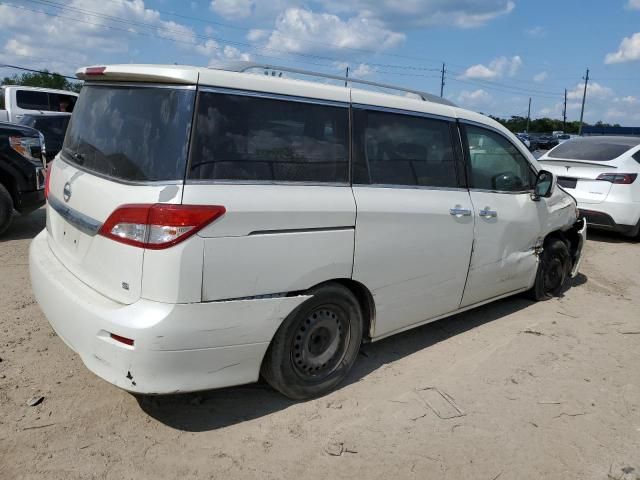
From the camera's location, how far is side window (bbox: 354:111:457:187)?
347cm

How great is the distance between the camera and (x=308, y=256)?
120 inches

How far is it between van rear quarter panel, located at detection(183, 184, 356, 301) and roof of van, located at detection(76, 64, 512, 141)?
21.3 inches

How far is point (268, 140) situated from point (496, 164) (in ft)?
7.73

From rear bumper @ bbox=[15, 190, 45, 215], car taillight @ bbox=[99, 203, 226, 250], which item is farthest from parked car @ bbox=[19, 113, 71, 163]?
car taillight @ bbox=[99, 203, 226, 250]

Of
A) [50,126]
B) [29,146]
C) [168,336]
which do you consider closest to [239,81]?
[168,336]

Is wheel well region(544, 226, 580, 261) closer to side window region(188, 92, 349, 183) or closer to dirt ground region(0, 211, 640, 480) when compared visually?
dirt ground region(0, 211, 640, 480)

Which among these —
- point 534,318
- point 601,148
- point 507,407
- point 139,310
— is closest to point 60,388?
point 139,310

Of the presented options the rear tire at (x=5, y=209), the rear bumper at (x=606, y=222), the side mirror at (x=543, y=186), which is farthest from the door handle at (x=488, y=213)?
the rear tire at (x=5, y=209)

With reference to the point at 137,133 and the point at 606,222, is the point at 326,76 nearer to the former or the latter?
the point at 137,133

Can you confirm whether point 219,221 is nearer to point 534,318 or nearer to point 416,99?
point 416,99

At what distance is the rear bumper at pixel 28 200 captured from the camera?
6820 millimetres

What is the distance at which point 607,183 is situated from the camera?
815 centimetres

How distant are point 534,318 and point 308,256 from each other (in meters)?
2.97

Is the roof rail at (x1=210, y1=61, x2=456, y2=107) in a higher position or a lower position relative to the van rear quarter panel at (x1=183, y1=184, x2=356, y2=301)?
higher
